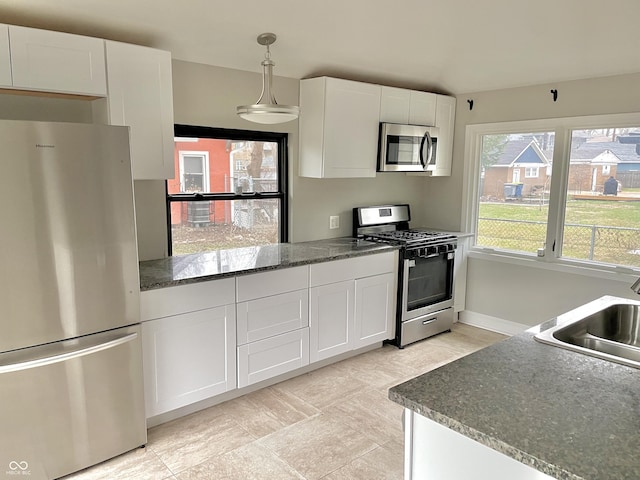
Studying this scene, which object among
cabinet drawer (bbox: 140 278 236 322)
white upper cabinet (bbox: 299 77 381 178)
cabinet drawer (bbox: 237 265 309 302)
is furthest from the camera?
white upper cabinet (bbox: 299 77 381 178)

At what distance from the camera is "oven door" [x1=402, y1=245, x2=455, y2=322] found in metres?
4.05

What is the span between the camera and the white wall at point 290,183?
321 cm

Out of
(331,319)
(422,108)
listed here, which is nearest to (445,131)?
(422,108)

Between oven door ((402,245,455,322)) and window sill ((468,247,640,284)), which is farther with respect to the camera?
oven door ((402,245,455,322))

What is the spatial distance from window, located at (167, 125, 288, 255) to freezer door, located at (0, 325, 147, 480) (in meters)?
1.10

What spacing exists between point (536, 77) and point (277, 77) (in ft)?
7.12

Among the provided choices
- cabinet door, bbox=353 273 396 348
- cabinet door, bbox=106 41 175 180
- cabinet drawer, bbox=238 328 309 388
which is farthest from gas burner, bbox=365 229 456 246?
Answer: cabinet door, bbox=106 41 175 180

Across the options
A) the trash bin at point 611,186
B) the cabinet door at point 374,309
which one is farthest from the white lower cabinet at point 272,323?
the trash bin at point 611,186

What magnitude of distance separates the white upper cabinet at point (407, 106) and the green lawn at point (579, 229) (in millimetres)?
1053

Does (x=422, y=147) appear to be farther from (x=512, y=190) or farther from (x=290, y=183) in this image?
(x=290, y=183)

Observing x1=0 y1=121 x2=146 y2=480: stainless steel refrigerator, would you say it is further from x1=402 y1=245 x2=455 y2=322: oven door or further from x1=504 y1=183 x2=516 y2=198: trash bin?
x1=504 y1=183 x2=516 y2=198: trash bin

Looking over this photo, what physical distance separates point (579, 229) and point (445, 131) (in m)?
1.50

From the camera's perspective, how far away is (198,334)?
2844 millimetres

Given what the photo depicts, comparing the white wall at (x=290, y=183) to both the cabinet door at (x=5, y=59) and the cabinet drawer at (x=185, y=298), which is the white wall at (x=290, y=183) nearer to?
the cabinet drawer at (x=185, y=298)
